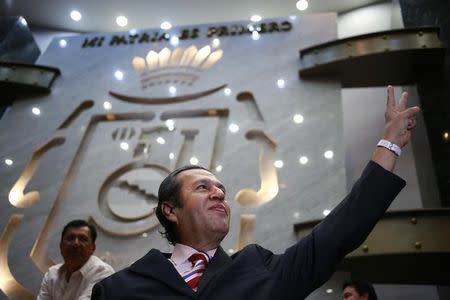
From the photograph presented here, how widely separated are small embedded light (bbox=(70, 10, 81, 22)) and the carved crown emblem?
265 cm

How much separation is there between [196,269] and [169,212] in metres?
0.28

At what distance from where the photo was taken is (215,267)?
4.14ft

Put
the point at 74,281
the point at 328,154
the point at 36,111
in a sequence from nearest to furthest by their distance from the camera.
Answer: the point at 74,281 → the point at 328,154 → the point at 36,111

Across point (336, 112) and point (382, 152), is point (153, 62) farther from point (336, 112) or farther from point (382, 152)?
point (382, 152)

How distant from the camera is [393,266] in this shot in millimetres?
3305

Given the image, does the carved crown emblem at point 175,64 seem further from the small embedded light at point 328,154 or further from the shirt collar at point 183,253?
the shirt collar at point 183,253

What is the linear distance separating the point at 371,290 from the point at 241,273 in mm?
1742

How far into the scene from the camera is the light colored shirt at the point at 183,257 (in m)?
1.32

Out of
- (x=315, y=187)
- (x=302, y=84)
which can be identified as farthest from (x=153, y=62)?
(x=315, y=187)

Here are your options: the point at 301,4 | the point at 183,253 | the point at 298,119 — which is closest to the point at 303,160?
the point at 298,119

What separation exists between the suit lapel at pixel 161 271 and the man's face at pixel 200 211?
0.45 ft

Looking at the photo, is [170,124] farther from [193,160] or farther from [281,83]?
[281,83]

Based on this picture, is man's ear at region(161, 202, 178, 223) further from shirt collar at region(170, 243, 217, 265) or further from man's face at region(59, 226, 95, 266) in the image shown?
man's face at region(59, 226, 95, 266)

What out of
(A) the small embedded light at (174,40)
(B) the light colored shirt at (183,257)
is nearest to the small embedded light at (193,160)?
(A) the small embedded light at (174,40)
